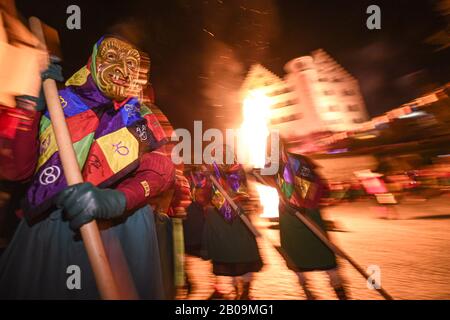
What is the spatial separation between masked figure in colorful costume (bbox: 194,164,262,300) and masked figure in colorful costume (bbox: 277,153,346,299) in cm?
67

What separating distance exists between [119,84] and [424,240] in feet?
21.2

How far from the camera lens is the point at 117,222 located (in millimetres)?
1473

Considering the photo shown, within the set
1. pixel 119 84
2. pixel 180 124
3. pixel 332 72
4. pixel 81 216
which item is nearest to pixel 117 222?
pixel 81 216

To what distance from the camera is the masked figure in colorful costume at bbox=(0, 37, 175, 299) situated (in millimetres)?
1310

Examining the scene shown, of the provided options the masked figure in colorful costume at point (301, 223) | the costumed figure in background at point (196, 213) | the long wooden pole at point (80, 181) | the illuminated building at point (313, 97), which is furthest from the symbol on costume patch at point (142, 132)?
the illuminated building at point (313, 97)

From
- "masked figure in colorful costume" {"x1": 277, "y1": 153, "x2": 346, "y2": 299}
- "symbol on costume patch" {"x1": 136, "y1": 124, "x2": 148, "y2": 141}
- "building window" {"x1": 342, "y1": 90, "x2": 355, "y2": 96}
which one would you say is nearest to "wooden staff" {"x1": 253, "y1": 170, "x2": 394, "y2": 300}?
"masked figure in colorful costume" {"x1": 277, "y1": 153, "x2": 346, "y2": 299}

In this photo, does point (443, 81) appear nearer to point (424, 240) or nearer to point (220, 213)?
point (424, 240)

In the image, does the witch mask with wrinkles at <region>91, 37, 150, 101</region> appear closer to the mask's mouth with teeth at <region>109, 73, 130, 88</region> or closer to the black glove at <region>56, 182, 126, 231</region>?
the mask's mouth with teeth at <region>109, 73, 130, 88</region>

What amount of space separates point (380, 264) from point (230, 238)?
231cm

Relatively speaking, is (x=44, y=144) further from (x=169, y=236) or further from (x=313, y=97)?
(x=313, y=97)

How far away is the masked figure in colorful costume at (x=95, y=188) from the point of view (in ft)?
4.30

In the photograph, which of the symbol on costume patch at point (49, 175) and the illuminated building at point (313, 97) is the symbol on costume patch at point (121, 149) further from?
the illuminated building at point (313, 97)

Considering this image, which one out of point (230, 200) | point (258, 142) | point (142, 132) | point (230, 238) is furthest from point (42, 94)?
point (258, 142)

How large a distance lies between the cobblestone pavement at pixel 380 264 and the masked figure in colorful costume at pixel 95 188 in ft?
7.57
